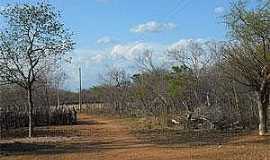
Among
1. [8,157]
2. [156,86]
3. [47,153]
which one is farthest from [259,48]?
[156,86]

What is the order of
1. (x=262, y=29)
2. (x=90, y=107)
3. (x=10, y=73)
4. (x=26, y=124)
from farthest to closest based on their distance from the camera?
1. (x=90, y=107)
2. (x=26, y=124)
3. (x=10, y=73)
4. (x=262, y=29)

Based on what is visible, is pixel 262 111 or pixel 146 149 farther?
pixel 262 111

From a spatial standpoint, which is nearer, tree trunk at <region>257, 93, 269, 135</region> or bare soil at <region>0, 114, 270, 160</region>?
bare soil at <region>0, 114, 270, 160</region>

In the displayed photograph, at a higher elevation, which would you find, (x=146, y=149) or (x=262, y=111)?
(x=262, y=111)

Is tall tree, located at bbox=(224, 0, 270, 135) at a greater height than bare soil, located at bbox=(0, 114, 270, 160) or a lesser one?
greater

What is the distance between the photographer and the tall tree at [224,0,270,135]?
22.4 m

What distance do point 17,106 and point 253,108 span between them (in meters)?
19.9

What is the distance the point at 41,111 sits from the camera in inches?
1652

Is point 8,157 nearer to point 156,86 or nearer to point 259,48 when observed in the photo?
point 259,48

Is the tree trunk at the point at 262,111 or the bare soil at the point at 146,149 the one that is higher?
the tree trunk at the point at 262,111

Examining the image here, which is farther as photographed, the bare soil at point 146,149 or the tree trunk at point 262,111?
the tree trunk at point 262,111

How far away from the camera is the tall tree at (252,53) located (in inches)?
Result: 883

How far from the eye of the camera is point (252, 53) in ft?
78.5

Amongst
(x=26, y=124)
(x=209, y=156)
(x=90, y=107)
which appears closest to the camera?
(x=209, y=156)
